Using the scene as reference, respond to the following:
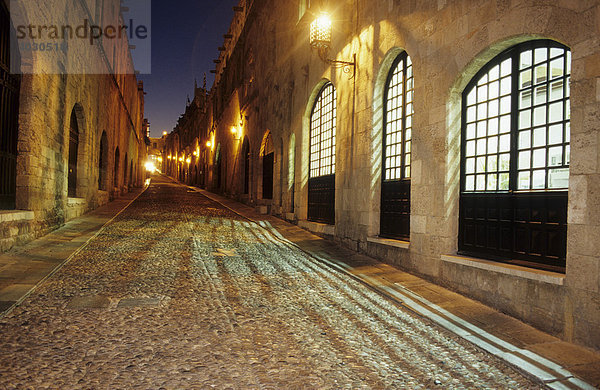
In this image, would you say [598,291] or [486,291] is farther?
[486,291]

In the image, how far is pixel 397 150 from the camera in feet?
24.6

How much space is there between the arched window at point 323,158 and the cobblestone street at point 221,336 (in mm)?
4702

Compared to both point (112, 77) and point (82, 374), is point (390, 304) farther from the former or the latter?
point (112, 77)

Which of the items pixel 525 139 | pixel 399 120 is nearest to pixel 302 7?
pixel 399 120

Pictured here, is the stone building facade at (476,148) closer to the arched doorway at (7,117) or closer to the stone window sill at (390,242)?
the stone window sill at (390,242)

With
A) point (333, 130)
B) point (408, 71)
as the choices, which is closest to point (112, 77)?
point (333, 130)

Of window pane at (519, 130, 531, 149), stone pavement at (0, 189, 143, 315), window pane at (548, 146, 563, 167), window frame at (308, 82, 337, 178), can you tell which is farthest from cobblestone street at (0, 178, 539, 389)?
window frame at (308, 82, 337, 178)

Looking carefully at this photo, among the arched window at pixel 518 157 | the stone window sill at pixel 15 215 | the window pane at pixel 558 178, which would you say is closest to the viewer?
the window pane at pixel 558 178

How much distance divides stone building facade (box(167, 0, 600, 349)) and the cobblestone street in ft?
3.95

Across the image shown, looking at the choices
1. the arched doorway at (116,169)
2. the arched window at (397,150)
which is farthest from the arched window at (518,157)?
the arched doorway at (116,169)

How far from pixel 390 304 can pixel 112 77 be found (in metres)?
17.9

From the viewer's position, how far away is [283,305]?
4645 mm

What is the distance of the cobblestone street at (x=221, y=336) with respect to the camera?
2855mm

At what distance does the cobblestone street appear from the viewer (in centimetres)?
286
